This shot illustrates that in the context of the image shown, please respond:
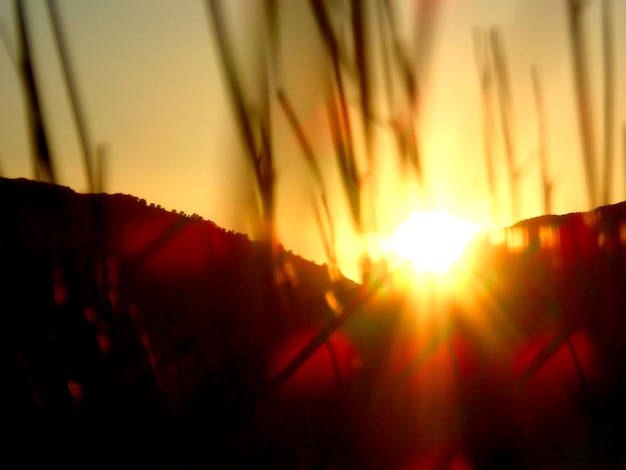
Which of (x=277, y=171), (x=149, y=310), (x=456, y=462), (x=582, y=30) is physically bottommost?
(x=456, y=462)

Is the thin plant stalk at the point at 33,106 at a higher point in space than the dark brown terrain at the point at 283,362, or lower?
higher

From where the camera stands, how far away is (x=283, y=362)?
24.2 inches

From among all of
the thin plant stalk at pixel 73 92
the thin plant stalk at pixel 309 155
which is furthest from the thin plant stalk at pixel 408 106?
the thin plant stalk at pixel 73 92

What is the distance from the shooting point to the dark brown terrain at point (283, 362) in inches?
22.4

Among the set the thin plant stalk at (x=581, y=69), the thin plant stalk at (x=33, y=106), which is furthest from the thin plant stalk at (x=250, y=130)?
the thin plant stalk at (x=581, y=69)

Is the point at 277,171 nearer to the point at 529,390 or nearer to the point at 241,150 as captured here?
the point at 241,150

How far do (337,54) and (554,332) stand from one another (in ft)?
0.92

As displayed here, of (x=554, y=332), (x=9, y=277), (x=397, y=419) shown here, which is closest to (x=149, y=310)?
(x=9, y=277)

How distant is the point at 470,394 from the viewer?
23.9 inches

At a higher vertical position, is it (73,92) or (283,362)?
(73,92)

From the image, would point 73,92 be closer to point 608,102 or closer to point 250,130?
point 250,130

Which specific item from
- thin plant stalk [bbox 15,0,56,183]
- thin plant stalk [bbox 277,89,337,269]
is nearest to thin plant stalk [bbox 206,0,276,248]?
thin plant stalk [bbox 277,89,337,269]

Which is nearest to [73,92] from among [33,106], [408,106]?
[33,106]

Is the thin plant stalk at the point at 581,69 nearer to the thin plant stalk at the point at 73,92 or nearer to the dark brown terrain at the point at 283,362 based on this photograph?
the dark brown terrain at the point at 283,362
